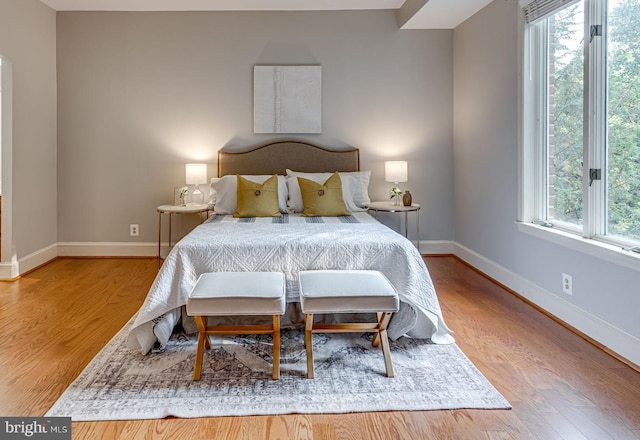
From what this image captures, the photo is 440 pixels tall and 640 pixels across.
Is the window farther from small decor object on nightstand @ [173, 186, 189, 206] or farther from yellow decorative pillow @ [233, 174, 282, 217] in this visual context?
small decor object on nightstand @ [173, 186, 189, 206]

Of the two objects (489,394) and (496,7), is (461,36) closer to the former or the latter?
(496,7)

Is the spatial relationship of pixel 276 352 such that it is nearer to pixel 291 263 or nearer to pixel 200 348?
pixel 200 348

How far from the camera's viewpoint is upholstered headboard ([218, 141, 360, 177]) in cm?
520

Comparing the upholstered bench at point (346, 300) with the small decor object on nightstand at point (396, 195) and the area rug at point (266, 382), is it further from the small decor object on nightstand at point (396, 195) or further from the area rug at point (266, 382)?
the small decor object on nightstand at point (396, 195)

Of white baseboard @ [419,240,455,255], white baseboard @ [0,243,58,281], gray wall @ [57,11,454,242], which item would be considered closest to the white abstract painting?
gray wall @ [57,11,454,242]

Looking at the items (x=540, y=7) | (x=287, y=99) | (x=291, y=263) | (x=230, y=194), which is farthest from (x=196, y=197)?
(x=540, y=7)

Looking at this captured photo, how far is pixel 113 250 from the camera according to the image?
210 inches

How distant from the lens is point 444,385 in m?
2.33

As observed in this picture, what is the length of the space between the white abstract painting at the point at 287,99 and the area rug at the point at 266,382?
2903 millimetres

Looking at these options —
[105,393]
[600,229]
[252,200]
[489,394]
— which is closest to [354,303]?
[489,394]

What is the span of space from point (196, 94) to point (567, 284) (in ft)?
13.0

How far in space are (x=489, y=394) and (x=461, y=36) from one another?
155 inches

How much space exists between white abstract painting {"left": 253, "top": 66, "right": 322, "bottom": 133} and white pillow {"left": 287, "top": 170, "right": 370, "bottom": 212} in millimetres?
575

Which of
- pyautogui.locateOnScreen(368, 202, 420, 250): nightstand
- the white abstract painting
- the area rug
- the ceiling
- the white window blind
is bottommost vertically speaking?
the area rug
